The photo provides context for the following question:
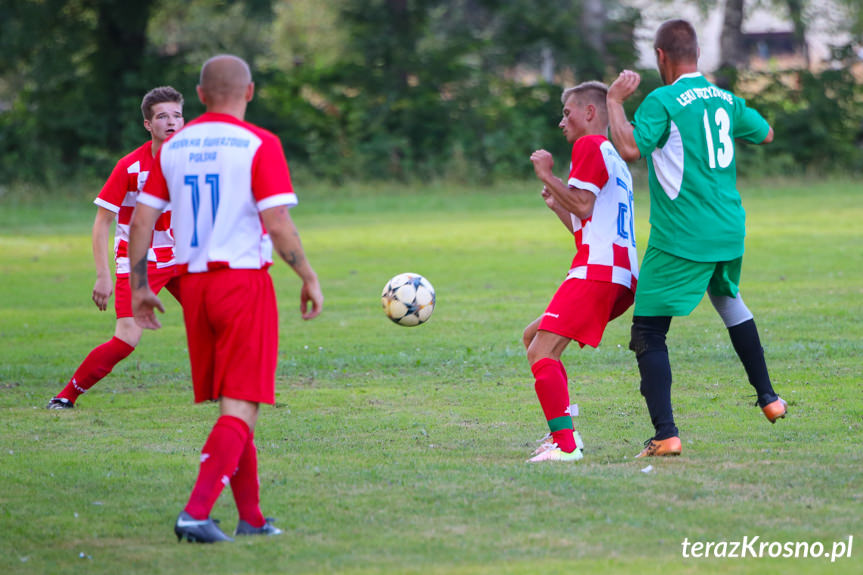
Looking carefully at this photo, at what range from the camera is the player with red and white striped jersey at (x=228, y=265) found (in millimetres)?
4719

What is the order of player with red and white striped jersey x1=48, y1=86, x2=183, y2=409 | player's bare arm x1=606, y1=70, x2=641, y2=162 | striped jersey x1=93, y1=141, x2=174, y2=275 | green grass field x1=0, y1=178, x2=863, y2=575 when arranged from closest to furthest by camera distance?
green grass field x1=0, y1=178, x2=863, y2=575 → player's bare arm x1=606, y1=70, x2=641, y2=162 → player with red and white striped jersey x1=48, y1=86, x2=183, y2=409 → striped jersey x1=93, y1=141, x2=174, y2=275

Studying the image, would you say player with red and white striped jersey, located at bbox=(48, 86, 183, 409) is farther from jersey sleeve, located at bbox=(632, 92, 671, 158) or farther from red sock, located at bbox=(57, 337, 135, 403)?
jersey sleeve, located at bbox=(632, 92, 671, 158)

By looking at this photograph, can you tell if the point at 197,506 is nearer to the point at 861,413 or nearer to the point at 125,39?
the point at 861,413

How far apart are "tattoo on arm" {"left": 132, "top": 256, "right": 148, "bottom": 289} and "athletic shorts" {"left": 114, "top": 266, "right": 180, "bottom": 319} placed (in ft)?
8.17

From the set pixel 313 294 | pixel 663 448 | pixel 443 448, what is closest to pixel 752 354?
pixel 663 448

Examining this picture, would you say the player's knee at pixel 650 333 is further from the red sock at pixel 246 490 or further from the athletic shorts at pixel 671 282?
the red sock at pixel 246 490

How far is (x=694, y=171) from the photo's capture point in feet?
19.7

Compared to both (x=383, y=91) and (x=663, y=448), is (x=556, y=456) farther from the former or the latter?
(x=383, y=91)

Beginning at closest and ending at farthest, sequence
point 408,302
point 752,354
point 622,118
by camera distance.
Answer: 1. point 622,118
2. point 752,354
3. point 408,302

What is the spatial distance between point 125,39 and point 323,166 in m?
7.26

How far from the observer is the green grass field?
182 inches

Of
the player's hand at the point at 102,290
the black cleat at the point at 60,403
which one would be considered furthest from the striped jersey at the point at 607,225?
the black cleat at the point at 60,403

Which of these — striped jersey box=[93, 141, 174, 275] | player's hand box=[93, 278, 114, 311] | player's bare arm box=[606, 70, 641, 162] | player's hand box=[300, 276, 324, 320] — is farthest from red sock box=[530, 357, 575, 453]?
player's hand box=[93, 278, 114, 311]

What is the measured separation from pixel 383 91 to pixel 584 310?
30.6 metres
